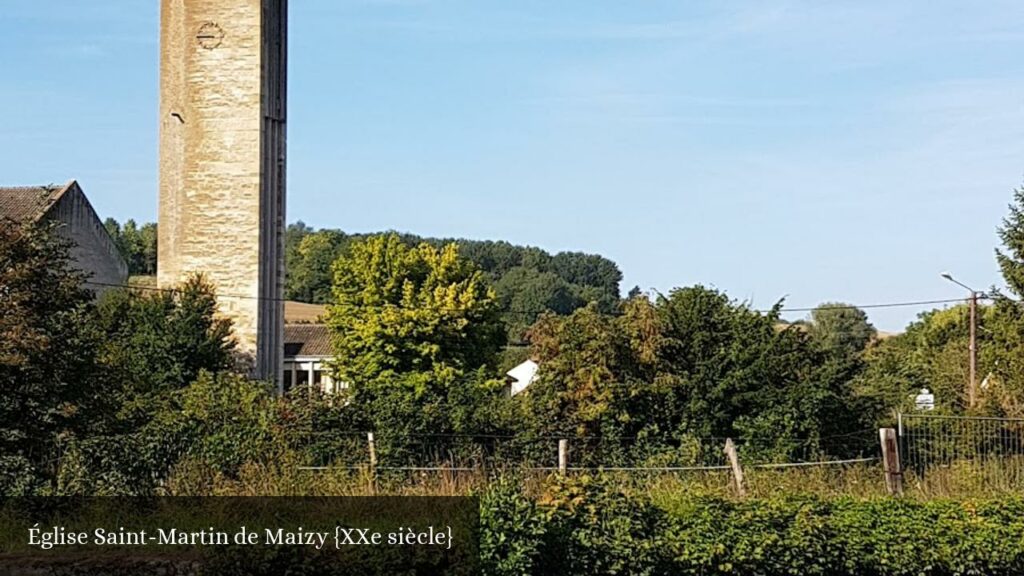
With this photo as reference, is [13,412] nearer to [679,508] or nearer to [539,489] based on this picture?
[539,489]

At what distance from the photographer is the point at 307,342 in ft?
224

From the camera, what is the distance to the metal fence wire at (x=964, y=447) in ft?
63.0

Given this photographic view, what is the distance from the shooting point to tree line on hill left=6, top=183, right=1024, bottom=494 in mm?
16344

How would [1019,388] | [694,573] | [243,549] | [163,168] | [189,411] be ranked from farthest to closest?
[163,168] < [1019,388] < [189,411] < [694,573] < [243,549]

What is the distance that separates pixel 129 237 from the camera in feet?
340

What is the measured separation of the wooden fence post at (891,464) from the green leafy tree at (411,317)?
29.6m

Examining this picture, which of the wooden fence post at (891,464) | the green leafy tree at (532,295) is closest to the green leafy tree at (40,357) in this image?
the wooden fence post at (891,464)

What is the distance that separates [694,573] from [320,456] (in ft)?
24.7

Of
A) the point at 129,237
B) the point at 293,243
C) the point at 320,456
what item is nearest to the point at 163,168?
the point at 320,456

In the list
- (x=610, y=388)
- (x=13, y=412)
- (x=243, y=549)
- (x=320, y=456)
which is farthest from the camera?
(x=610, y=388)

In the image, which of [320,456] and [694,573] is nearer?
[694,573]

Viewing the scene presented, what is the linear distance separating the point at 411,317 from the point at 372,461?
32510 millimetres

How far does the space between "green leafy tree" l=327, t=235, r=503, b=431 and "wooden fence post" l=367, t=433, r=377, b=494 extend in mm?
27184
